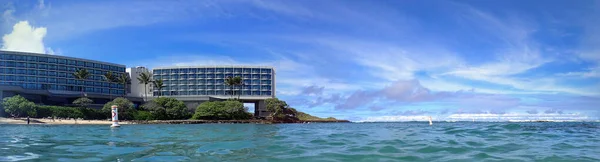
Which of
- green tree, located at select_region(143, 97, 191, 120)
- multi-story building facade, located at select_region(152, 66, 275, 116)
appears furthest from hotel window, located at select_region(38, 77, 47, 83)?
multi-story building facade, located at select_region(152, 66, 275, 116)

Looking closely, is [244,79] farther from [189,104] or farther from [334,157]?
[334,157]

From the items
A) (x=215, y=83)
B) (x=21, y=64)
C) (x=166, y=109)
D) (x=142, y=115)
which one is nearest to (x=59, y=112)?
(x=142, y=115)

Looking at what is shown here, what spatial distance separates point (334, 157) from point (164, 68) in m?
165

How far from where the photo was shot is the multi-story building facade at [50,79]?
125250 mm

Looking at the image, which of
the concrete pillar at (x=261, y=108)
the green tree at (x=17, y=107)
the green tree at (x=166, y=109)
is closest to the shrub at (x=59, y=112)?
the green tree at (x=17, y=107)

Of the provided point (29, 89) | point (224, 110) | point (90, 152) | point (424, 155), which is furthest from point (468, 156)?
point (29, 89)

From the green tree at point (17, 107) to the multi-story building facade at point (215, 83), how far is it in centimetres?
6970

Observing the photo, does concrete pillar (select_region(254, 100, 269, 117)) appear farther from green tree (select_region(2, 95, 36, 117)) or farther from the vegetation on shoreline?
green tree (select_region(2, 95, 36, 117))

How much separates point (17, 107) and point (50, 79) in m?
49.0

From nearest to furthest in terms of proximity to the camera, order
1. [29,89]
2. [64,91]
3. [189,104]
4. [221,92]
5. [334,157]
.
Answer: [334,157]
[29,89]
[64,91]
[189,104]
[221,92]

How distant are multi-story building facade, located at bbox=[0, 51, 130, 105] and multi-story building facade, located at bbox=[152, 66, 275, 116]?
20090mm

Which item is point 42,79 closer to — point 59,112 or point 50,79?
point 50,79

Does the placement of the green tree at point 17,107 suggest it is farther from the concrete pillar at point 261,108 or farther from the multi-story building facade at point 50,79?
the concrete pillar at point 261,108

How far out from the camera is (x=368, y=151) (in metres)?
12.7
